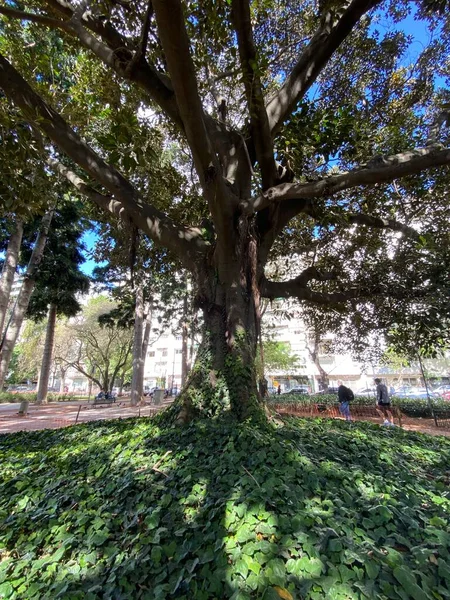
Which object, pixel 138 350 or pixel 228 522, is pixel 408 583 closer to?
pixel 228 522

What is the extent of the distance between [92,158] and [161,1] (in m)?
2.51

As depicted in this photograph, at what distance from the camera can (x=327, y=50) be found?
4.76 meters

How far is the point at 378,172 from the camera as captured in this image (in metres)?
3.90

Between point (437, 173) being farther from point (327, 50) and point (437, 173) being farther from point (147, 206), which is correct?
point (147, 206)

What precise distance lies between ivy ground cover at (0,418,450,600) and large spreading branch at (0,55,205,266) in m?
3.11

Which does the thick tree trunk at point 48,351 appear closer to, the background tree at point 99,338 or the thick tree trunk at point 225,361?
the background tree at point 99,338

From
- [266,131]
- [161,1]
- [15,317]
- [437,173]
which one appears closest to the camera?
[161,1]

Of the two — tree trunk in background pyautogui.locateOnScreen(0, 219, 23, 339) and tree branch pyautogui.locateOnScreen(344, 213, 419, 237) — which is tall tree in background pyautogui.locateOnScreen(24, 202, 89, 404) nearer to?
tree trunk in background pyautogui.locateOnScreen(0, 219, 23, 339)

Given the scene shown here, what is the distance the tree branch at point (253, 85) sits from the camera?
380 centimetres

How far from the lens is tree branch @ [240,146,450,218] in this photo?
3.80 meters

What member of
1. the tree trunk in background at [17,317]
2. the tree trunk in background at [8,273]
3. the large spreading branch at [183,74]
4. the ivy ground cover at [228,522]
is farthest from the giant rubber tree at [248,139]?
the tree trunk in background at [17,317]

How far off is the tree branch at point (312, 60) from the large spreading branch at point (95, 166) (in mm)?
2312

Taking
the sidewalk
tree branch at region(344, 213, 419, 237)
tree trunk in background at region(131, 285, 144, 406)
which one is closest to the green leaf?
tree branch at region(344, 213, 419, 237)

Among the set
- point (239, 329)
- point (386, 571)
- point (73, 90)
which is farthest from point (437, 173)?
point (73, 90)
